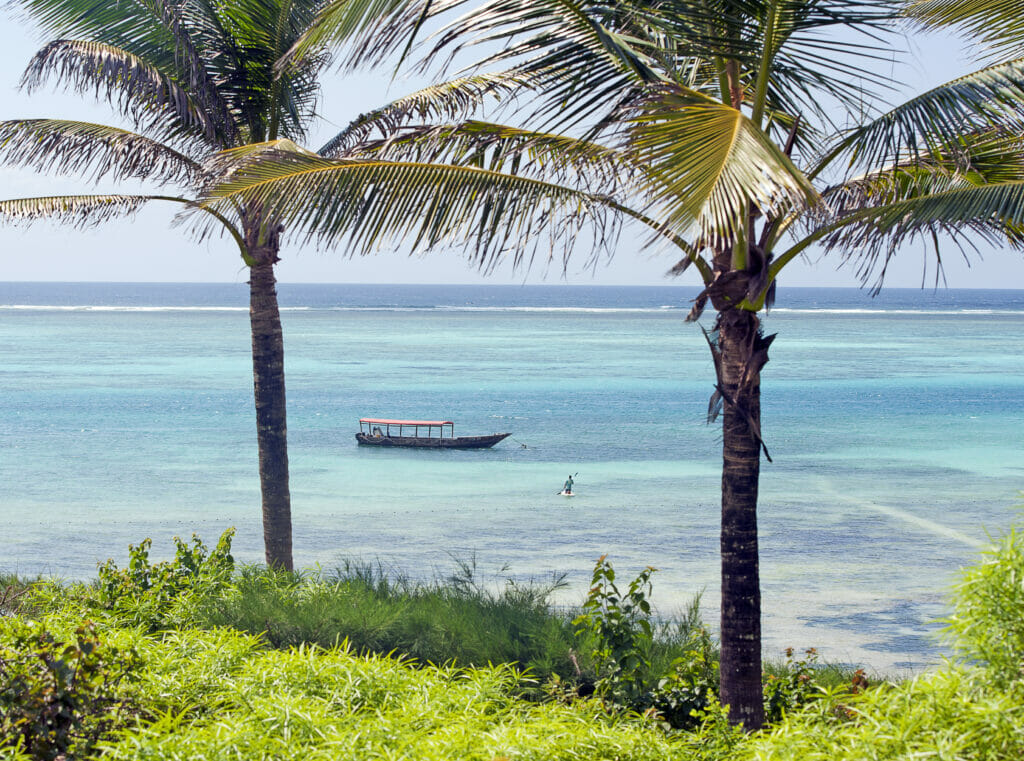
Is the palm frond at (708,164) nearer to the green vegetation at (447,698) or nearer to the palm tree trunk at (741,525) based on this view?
the palm tree trunk at (741,525)

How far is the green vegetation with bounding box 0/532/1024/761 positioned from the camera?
3.71 meters

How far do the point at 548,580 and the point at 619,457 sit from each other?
16.7 m

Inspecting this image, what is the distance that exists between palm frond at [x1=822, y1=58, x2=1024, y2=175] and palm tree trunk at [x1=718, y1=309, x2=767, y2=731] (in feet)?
4.30

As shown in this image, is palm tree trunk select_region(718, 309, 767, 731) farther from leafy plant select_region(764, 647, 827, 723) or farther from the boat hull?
the boat hull

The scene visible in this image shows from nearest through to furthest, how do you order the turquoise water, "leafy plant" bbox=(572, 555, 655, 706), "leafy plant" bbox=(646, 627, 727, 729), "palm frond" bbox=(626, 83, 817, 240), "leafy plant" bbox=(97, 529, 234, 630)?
"palm frond" bbox=(626, 83, 817, 240) → "leafy plant" bbox=(572, 555, 655, 706) → "leafy plant" bbox=(646, 627, 727, 729) → "leafy plant" bbox=(97, 529, 234, 630) → the turquoise water

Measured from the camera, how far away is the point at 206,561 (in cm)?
948

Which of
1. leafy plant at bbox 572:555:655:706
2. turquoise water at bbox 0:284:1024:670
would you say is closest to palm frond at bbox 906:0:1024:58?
leafy plant at bbox 572:555:655:706

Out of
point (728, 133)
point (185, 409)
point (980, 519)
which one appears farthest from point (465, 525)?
point (185, 409)

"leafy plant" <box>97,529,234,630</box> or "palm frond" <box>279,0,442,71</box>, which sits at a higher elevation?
"palm frond" <box>279,0,442,71</box>

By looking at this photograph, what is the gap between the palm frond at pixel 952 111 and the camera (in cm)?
564

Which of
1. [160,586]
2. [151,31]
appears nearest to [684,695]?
[160,586]

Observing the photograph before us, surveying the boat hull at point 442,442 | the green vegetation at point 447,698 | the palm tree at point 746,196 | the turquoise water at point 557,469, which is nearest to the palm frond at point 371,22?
the palm tree at point 746,196

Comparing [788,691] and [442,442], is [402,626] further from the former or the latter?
[442,442]

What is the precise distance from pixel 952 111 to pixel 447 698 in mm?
4319
